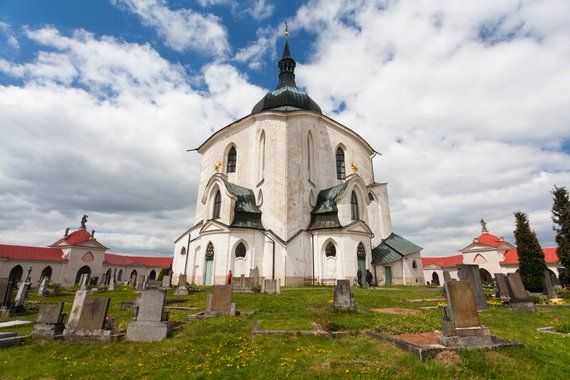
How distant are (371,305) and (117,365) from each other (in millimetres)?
10058

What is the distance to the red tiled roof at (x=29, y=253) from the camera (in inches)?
1612

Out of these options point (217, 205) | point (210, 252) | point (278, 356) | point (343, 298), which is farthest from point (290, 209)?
point (278, 356)

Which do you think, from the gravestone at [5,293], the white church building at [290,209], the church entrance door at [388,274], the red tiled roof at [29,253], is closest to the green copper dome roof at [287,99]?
the white church building at [290,209]

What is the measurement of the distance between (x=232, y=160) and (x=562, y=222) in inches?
1243

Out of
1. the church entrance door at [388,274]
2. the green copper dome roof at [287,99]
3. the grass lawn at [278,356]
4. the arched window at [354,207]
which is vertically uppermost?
the green copper dome roof at [287,99]

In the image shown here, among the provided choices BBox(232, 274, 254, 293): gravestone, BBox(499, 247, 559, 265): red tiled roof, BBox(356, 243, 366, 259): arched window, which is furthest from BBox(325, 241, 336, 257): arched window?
BBox(499, 247, 559, 265): red tiled roof

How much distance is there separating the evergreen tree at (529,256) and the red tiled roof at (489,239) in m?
22.8

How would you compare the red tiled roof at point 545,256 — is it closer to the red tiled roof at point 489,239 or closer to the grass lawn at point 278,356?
the red tiled roof at point 489,239

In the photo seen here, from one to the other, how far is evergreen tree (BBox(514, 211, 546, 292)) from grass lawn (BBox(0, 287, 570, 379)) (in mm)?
18241

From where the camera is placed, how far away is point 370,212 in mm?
37188

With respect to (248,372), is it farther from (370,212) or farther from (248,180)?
(370,212)

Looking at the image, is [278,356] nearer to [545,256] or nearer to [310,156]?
[310,156]

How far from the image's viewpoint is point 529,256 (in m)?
23.7

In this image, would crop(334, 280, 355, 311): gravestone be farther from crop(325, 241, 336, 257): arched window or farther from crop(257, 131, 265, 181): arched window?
crop(257, 131, 265, 181): arched window
